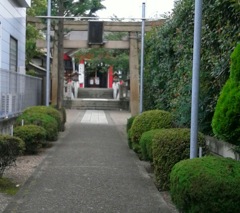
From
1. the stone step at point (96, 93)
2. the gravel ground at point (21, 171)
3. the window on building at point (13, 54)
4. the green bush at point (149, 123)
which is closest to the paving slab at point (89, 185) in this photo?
the gravel ground at point (21, 171)

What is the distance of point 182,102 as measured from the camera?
1087 cm

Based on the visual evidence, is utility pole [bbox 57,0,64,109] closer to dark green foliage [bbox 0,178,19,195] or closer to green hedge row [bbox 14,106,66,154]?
green hedge row [bbox 14,106,66,154]

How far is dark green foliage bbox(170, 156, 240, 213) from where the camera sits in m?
5.20

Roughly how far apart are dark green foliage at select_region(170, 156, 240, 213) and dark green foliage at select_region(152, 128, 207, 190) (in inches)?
111

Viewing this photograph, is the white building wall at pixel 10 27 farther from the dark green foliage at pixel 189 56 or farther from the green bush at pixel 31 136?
the dark green foliage at pixel 189 56

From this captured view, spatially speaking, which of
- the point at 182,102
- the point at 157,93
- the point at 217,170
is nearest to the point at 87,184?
the point at 182,102

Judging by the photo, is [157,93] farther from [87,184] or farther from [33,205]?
[33,205]

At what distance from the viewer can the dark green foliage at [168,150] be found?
8609 mm

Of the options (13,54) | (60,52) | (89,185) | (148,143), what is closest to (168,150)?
(89,185)

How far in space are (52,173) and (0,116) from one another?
396cm

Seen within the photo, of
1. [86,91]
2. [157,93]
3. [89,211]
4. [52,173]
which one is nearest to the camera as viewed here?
[89,211]

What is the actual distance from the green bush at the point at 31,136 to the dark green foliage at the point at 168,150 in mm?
5179

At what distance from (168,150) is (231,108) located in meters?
3.19

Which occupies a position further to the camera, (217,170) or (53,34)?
(53,34)
